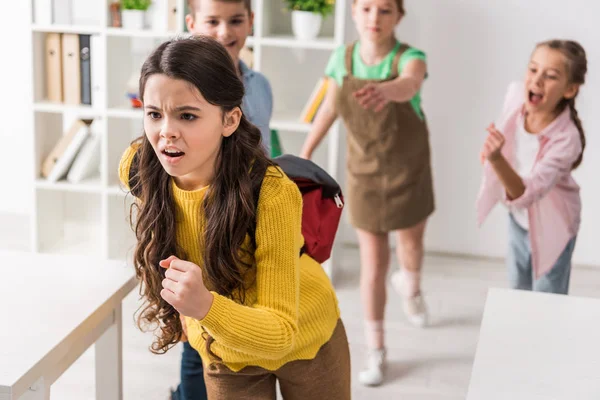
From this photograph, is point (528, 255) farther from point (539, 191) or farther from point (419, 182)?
point (419, 182)

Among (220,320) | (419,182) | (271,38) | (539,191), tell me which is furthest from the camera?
(271,38)

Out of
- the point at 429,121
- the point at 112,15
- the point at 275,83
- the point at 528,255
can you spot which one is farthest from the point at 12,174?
the point at 528,255

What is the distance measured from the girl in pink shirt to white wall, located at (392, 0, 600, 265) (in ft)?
4.69

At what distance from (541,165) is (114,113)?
2.06 metres

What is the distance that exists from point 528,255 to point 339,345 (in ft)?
3.57

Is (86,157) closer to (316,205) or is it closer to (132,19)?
(132,19)

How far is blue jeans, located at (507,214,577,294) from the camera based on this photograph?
256 cm

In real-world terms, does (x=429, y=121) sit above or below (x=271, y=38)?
below

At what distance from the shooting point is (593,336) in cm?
165

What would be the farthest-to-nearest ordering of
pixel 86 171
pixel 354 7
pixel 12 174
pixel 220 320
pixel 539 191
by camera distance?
pixel 12 174, pixel 86 171, pixel 354 7, pixel 539 191, pixel 220 320

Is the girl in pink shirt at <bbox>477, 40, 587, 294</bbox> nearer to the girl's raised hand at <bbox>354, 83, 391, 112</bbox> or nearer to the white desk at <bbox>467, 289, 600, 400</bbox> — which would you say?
the girl's raised hand at <bbox>354, 83, 391, 112</bbox>

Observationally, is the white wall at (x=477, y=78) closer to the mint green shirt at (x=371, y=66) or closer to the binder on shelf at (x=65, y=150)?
the mint green shirt at (x=371, y=66)

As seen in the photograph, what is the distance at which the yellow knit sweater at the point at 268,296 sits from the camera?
1406mm

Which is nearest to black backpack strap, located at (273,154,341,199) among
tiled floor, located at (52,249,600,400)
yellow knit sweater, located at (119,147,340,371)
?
Answer: yellow knit sweater, located at (119,147,340,371)
